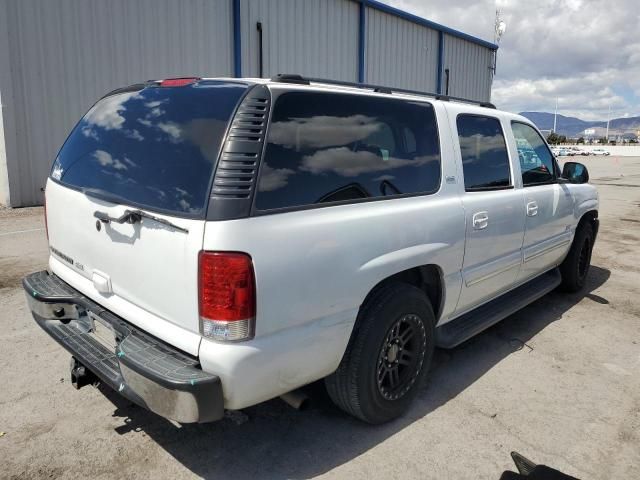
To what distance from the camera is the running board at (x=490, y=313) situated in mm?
3430

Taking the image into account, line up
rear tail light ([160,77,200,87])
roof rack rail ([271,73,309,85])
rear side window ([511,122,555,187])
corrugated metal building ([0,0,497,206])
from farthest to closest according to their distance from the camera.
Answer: corrugated metal building ([0,0,497,206]), rear side window ([511,122,555,187]), rear tail light ([160,77,200,87]), roof rack rail ([271,73,309,85])

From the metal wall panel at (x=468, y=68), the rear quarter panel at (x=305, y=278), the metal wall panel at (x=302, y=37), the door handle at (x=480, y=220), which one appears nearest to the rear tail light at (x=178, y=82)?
the rear quarter panel at (x=305, y=278)

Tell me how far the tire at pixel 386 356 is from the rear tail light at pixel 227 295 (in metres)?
0.76

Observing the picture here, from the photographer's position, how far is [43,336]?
4.02 metres

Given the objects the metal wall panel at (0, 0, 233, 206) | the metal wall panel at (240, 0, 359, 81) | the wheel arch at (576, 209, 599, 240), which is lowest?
the wheel arch at (576, 209, 599, 240)

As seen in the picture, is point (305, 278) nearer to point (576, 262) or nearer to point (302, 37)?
point (576, 262)

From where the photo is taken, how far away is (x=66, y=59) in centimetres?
1081

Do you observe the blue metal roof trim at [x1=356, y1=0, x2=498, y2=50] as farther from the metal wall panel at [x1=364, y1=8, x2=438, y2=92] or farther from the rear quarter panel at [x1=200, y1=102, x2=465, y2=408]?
the rear quarter panel at [x1=200, y1=102, x2=465, y2=408]

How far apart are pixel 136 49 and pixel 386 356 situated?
36.8 feet

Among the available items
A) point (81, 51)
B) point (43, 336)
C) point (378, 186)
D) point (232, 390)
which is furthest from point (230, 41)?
point (232, 390)

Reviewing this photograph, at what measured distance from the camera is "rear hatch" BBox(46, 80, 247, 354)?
2.15 m

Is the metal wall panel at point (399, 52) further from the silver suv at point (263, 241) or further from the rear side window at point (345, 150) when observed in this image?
the rear side window at point (345, 150)

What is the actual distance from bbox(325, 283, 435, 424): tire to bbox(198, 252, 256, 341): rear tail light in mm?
759

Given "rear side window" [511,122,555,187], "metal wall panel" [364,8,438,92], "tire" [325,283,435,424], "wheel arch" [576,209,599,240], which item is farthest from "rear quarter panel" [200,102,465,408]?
"metal wall panel" [364,8,438,92]
